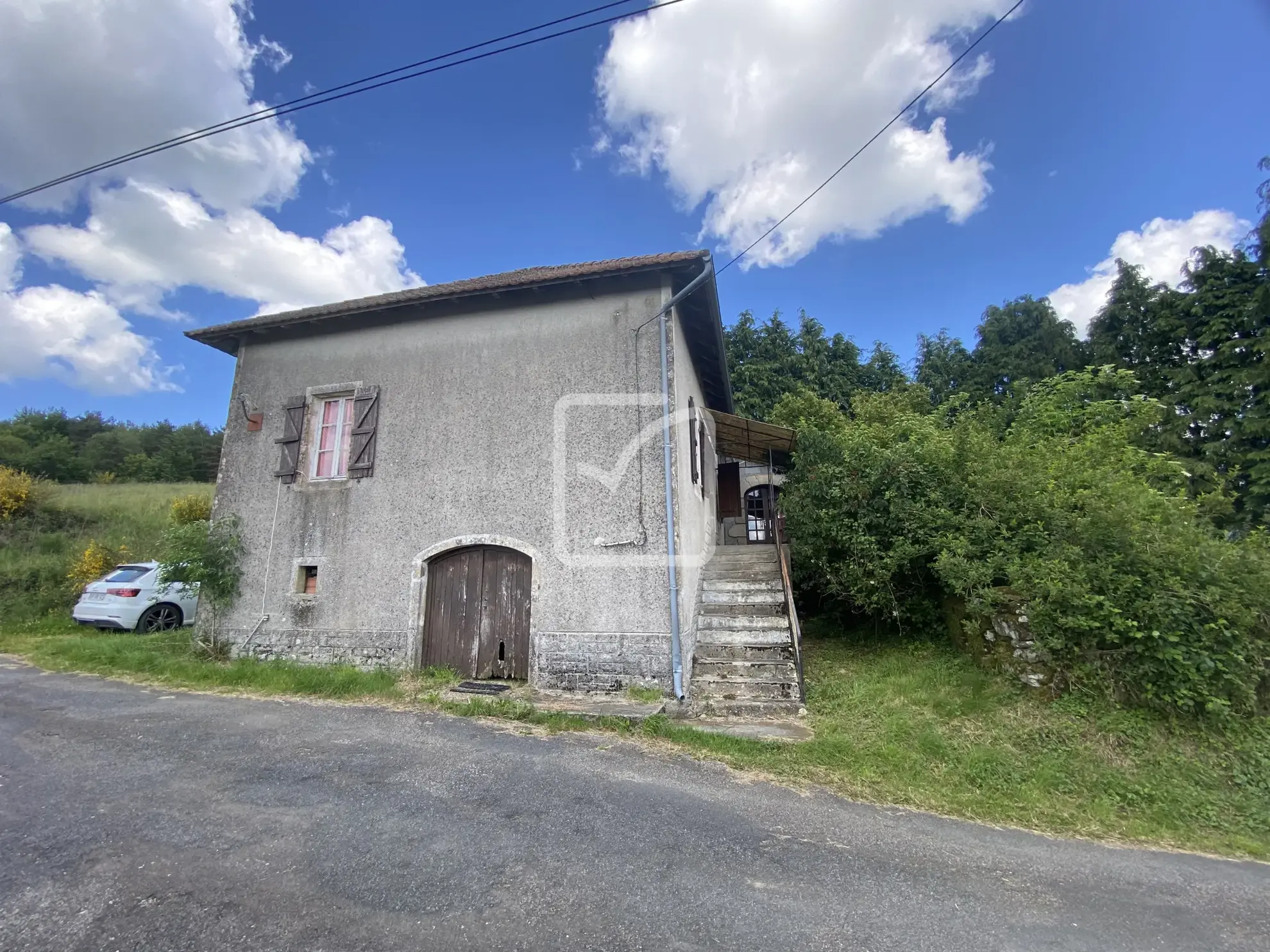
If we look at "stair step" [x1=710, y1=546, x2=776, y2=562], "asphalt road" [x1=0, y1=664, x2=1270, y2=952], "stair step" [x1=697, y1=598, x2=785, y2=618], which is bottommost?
"asphalt road" [x1=0, y1=664, x2=1270, y2=952]

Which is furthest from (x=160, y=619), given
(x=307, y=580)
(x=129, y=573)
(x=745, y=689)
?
(x=745, y=689)

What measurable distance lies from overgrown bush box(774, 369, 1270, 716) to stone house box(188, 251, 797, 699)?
1673mm

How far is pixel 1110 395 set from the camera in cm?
1565

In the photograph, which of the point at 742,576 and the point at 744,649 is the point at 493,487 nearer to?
the point at 744,649

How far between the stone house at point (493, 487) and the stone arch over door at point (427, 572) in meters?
0.03

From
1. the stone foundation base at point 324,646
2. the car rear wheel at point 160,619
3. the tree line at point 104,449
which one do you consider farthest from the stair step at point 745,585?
the tree line at point 104,449

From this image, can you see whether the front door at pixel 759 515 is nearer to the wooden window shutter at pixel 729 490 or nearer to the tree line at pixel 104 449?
the wooden window shutter at pixel 729 490

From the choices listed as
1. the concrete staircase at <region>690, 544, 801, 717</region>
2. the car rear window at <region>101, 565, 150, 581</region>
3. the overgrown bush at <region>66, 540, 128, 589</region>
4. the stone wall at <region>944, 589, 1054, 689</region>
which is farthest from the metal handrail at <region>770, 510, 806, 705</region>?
the overgrown bush at <region>66, 540, 128, 589</region>

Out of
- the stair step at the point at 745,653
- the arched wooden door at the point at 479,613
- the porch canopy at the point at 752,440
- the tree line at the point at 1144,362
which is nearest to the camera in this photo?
the stair step at the point at 745,653

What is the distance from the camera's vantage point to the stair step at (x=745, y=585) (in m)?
8.44

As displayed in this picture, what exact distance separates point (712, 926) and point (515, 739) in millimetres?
3121

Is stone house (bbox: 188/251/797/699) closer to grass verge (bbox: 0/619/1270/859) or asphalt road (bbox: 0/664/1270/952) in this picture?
grass verge (bbox: 0/619/1270/859)

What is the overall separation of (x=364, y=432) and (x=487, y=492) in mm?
2255

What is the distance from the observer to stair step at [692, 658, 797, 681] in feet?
21.7
